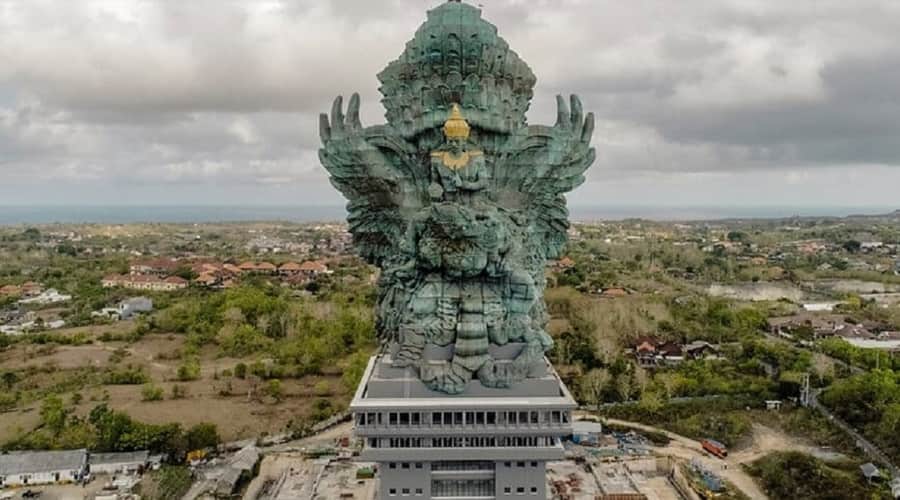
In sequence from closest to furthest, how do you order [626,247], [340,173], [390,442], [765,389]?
[390,442], [340,173], [765,389], [626,247]

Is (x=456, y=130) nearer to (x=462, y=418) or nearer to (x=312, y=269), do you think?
(x=462, y=418)

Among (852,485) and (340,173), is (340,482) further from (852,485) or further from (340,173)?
(852,485)

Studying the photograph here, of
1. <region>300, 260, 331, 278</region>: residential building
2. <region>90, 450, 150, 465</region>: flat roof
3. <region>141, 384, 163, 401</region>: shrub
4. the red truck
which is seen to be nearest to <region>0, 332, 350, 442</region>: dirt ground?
<region>141, 384, 163, 401</region>: shrub

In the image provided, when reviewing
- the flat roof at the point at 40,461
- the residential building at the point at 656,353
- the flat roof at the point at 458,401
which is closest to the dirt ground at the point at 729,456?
the residential building at the point at 656,353

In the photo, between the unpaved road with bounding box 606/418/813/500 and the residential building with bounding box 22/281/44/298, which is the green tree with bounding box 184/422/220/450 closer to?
the unpaved road with bounding box 606/418/813/500

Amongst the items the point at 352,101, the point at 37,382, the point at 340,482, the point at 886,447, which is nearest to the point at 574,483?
the point at 340,482
